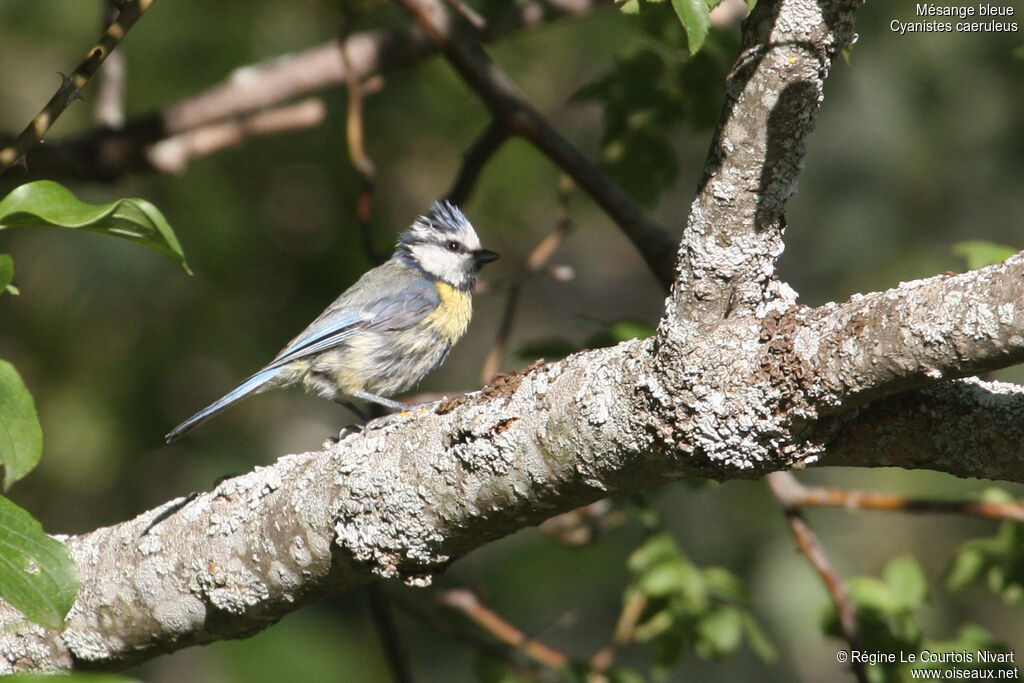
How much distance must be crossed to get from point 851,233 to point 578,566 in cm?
252

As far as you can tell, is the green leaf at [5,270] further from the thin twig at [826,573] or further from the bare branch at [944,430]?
the thin twig at [826,573]

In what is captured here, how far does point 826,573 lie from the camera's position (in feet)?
9.50

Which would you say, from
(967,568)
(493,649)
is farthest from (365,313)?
(967,568)

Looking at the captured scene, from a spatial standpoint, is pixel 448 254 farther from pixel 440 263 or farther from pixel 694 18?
pixel 694 18

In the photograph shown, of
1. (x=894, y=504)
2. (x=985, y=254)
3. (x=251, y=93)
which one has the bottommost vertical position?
(x=894, y=504)

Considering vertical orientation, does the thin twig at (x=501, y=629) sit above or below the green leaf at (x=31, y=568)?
below

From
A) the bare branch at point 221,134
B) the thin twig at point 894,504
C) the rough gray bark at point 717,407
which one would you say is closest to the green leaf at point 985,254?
the thin twig at point 894,504

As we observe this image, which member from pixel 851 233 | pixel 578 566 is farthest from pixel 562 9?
pixel 578 566

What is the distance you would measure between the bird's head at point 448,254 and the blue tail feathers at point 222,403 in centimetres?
92

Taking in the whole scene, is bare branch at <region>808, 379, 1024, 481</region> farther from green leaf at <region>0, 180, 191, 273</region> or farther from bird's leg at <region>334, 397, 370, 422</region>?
bird's leg at <region>334, 397, 370, 422</region>

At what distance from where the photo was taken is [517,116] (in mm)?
3262

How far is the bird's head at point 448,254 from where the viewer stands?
160 inches

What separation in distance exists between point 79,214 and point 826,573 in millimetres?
2291

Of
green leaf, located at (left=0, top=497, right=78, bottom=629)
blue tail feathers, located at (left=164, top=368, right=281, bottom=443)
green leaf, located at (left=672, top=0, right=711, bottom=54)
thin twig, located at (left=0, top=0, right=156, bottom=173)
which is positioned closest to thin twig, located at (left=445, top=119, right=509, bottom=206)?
blue tail feathers, located at (left=164, top=368, right=281, bottom=443)
